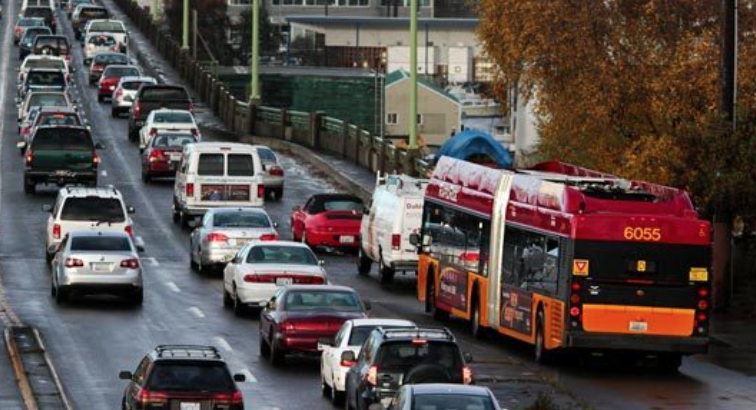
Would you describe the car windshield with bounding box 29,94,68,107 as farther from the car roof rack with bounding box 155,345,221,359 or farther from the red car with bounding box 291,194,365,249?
the car roof rack with bounding box 155,345,221,359

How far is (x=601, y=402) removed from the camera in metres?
31.3

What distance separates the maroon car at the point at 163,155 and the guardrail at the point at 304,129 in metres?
6.22

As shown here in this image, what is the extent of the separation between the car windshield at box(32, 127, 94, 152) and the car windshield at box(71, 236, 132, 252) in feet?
61.8

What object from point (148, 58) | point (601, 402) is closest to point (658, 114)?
point (601, 402)

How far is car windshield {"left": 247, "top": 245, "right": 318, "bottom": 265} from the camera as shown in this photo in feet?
136

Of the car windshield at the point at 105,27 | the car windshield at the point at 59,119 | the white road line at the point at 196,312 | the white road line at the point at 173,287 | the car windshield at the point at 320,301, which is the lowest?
the white road line at the point at 173,287

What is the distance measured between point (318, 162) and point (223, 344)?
117ft

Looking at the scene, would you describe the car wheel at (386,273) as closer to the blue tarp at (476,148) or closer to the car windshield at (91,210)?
the car windshield at (91,210)

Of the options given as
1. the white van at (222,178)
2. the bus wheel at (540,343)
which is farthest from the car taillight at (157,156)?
the bus wheel at (540,343)

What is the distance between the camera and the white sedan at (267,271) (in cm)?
4050

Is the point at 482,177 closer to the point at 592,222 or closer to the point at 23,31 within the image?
the point at 592,222

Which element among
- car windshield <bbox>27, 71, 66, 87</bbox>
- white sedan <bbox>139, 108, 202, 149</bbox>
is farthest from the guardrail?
car windshield <bbox>27, 71, 66, 87</bbox>

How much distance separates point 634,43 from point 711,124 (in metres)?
7.85

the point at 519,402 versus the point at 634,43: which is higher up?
the point at 634,43
